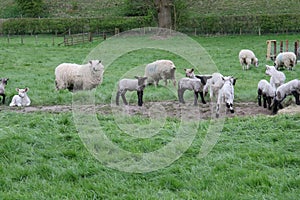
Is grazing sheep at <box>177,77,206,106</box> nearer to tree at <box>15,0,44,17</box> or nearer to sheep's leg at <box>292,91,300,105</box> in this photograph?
sheep's leg at <box>292,91,300,105</box>

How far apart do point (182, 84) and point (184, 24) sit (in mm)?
30020

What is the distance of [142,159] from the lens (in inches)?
252

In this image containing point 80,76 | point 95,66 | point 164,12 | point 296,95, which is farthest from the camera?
point 164,12

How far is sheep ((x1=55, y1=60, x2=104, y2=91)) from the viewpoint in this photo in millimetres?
13328

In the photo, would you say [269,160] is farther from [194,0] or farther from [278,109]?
[194,0]

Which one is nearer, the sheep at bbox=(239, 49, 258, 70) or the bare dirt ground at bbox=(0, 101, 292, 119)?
the bare dirt ground at bbox=(0, 101, 292, 119)

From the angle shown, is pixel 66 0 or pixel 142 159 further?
pixel 66 0

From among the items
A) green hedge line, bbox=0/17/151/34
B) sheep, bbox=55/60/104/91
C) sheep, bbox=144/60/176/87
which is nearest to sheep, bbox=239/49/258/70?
sheep, bbox=144/60/176/87

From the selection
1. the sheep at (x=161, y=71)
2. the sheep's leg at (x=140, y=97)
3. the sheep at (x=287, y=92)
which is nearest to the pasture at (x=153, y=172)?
the sheep's leg at (x=140, y=97)

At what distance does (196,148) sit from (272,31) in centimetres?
3384

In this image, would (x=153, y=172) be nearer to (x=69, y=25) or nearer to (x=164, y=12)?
(x=164, y=12)

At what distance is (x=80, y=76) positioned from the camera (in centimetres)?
1348

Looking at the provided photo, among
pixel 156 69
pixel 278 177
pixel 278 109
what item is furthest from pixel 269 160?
pixel 156 69

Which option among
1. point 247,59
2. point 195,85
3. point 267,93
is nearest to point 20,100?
point 195,85
